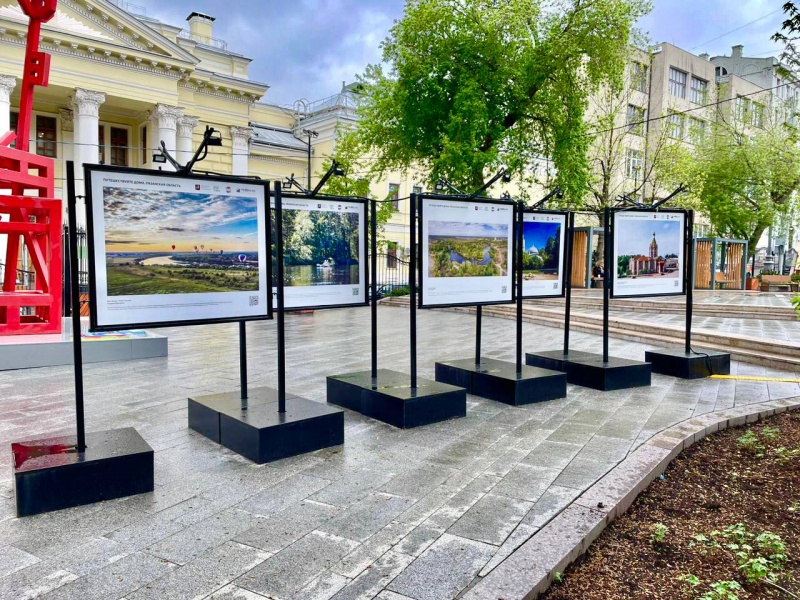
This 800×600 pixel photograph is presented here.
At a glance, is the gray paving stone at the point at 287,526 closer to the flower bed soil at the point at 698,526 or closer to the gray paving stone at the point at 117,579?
the gray paving stone at the point at 117,579

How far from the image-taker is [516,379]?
21.6 ft

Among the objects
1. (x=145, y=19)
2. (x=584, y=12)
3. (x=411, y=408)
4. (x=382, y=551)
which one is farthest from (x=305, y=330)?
(x=145, y=19)

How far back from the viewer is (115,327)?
4.20 m

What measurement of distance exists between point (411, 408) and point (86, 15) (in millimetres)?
33827

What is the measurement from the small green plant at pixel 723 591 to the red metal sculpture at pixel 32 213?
9.66 metres

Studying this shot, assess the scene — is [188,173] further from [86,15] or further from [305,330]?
[86,15]

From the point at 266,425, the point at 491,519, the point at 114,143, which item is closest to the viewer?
the point at 491,519

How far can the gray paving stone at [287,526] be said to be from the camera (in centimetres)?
339

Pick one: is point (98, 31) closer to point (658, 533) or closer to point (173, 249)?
point (173, 249)

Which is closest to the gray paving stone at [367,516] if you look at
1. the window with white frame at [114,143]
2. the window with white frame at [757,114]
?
the window with white frame at [114,143]

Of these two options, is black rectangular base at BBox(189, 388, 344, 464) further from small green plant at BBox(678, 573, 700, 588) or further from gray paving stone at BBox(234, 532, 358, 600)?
small green plant at BBox(678, 573, 700, 588)

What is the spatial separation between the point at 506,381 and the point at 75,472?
166 inches

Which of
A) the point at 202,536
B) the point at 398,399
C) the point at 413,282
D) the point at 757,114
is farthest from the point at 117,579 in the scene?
the point at 757,114

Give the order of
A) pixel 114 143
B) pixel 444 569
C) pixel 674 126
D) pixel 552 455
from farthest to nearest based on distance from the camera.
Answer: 1. pixel 114 143
2. pixel 674 126
3. pixel 552 455
4. pixel 444 569
